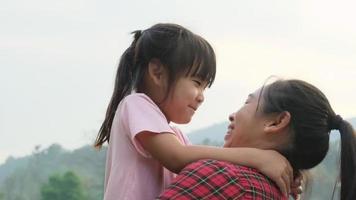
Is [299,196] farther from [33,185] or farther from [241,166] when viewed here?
[33,185]

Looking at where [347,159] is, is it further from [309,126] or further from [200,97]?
[200,97]

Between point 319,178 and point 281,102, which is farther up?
point 281,102

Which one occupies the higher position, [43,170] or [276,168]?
[276,168]

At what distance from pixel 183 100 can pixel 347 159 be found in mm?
258

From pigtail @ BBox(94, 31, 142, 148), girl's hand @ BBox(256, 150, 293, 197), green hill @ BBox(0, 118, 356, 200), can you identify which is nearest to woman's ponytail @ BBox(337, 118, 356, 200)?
girl's hand @ BBox(256, 150, 293, 197)

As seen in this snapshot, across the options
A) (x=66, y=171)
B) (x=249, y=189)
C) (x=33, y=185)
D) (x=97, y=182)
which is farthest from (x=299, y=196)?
(x=33, y=185)

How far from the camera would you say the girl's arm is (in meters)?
1.03

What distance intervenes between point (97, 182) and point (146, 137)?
8.04 metres

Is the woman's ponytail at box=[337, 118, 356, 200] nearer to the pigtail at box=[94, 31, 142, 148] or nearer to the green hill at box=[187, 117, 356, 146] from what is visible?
the green hill at box=[187, 117, 356, 146]

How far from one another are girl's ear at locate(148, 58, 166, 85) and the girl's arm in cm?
12

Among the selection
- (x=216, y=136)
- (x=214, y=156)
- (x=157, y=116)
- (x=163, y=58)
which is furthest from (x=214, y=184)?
(x=216, y=136)

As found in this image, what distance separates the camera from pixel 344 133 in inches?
43.9

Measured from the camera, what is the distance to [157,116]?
1.09 metres

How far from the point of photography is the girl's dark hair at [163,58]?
3.79 feet
